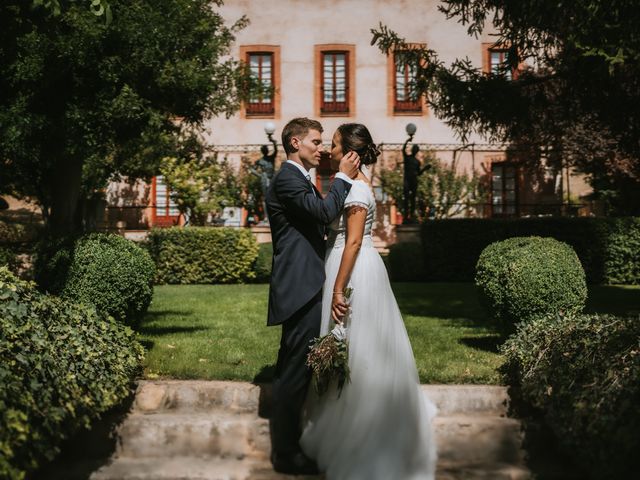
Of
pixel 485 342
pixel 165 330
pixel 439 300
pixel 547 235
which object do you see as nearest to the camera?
pixel 485 342

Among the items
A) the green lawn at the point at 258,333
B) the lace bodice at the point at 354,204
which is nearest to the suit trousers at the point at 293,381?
the lace bodice at the point at 354,204

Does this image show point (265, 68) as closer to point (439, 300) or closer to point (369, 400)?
point (439, 300)

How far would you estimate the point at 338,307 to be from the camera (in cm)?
438

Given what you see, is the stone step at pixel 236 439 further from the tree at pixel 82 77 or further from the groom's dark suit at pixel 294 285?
the tree at pixel 82 77

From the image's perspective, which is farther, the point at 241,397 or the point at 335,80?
the point at 335,80

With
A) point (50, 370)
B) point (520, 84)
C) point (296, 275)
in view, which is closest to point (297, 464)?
point (296, 275)

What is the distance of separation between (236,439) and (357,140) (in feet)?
7.05

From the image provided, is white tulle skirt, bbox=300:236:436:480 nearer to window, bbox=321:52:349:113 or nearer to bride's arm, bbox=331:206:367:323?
bride's arm, bbox=331:206:367:323

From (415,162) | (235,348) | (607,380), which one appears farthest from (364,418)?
(415,162)

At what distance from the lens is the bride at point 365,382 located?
4.32m

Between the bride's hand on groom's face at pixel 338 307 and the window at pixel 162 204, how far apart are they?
18897 mm

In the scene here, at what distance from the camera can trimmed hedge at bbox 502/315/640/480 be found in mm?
3855

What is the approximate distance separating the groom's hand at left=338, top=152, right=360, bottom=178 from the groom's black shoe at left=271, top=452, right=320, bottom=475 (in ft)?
5.67

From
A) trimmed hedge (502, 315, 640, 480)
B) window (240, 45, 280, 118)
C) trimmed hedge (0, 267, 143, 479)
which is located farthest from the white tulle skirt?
window (240, 45, 280, 118)
